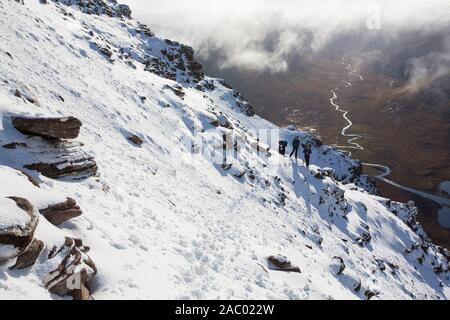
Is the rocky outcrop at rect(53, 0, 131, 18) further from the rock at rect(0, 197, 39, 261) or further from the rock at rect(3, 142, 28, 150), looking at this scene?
the rock at rect(0, 197, 39, 261)

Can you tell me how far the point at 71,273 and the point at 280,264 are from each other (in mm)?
12413

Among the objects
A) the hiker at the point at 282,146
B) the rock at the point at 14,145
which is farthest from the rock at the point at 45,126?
the hiker at the point at 282,146

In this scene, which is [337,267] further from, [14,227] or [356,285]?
[14,227]

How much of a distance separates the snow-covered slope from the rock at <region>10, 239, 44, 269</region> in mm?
193

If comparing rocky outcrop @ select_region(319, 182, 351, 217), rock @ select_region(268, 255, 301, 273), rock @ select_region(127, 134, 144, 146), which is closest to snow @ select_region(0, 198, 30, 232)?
rock @ select_region(268, 255, 301, 273)

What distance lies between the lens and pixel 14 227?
9922 mm

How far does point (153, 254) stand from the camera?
14.6m

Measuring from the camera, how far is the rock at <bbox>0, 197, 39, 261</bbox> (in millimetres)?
9695

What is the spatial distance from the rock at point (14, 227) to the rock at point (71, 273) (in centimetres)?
106

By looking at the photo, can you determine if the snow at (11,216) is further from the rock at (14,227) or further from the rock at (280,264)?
the rock at (280,264)

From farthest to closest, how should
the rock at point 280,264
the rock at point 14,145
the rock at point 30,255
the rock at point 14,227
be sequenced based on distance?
the rock at point 280,264
the rock at point 14,145
the rock at point 30,255
the rock at point 14,227

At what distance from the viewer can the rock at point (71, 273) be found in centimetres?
1047

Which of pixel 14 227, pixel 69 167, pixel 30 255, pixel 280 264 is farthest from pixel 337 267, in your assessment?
pixel 14 227

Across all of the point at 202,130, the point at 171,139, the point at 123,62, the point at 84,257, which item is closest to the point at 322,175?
the point at 202,130
